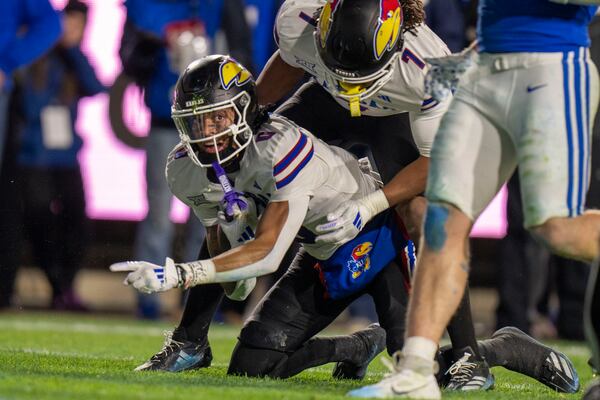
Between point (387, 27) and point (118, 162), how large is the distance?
542 centimetres

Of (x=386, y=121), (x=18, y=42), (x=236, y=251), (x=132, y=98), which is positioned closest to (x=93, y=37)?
(x=132, y=98)

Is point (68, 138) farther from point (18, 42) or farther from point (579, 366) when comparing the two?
point (579, 366)

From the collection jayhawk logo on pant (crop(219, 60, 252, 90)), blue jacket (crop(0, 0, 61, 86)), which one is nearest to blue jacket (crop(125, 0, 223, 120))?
blue jacket (crop(0, 0, 61, 86))

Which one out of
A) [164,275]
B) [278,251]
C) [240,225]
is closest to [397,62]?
[240,225]

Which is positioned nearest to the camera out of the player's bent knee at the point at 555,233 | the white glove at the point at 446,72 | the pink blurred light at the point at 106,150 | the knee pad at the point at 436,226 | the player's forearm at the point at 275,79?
the player's bent knee at the point at 555,233

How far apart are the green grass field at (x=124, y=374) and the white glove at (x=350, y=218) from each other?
553mm

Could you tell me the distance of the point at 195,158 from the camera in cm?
465

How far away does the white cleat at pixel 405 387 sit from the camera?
12.6ft

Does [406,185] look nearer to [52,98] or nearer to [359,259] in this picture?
[359,259]

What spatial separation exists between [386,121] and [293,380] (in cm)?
119

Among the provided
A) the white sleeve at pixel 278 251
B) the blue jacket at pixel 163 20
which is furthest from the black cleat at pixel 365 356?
the blue jacket at pixel 163 20

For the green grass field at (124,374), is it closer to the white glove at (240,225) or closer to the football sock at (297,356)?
the football sock at (297,356)

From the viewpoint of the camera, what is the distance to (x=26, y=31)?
848cm

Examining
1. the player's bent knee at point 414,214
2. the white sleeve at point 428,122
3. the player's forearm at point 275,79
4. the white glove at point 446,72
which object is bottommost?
the player's bent knee at point 414,214
